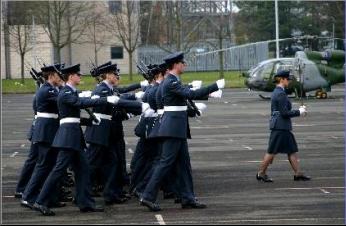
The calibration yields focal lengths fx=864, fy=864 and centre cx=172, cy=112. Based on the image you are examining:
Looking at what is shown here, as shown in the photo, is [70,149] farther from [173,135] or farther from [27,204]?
[173,135]

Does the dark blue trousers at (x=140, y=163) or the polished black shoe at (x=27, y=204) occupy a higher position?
the dark blue trousers at (x=140, y=163)

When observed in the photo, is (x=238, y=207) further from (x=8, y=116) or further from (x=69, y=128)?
(x=8, y=116)

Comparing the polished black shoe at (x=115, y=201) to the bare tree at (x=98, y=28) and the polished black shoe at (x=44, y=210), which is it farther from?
the bare tree at (x=98, y=28)

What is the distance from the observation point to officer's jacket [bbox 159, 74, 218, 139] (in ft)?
34.4

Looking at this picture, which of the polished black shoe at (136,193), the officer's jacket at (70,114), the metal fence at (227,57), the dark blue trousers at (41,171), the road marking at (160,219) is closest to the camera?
the road marking at (160,219)

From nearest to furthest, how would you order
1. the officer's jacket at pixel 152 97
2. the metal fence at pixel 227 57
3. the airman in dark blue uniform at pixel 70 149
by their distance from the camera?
the airman in dark blue uniform at pixel 70 149 < the officer's jacket at pixel 152 97 < the metal fence at pixel 227 57

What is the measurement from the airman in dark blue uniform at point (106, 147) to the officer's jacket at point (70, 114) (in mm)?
530

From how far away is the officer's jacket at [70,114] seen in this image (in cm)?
1028

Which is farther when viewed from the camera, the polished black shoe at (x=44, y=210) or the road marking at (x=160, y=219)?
the polished black shoe at (x=44, y=210)

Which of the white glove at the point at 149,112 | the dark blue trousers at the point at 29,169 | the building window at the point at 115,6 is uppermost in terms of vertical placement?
the building window at the point at 115,6

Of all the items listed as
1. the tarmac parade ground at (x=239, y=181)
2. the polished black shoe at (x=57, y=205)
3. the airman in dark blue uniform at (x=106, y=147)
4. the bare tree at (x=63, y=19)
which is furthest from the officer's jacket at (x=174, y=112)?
the bare tree at (x=63, y=19)

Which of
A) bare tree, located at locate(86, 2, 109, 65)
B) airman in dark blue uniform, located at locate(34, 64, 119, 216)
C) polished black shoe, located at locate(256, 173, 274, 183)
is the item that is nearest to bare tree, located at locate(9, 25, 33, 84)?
bare tree, located at locate(86, 2, 109, 65)

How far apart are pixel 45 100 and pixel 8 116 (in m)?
18.8

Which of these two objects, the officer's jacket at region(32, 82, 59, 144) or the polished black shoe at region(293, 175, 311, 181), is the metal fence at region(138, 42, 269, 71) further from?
the officer's jacket at region(32, 82, 59, 144)
